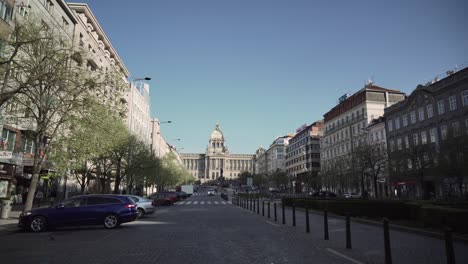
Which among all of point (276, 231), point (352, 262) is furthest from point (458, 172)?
point (352, 262)

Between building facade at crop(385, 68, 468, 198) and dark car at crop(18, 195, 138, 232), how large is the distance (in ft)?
86.7

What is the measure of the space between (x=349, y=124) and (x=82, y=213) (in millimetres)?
61140

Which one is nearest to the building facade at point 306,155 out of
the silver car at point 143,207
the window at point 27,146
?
the window at point 27,146

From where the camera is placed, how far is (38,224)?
14.2 m

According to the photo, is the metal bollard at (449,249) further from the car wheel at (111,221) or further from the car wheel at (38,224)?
the car wheel at (38,224)

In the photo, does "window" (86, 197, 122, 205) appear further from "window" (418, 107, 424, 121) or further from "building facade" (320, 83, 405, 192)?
"window" (418, 107, 424, 121)

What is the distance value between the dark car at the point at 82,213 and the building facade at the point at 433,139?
26.4m

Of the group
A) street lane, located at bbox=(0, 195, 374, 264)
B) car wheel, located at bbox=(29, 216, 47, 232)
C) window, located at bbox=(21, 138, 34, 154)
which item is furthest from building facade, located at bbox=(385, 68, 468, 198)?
window, located at bbox=(21, 138, 34, 154)

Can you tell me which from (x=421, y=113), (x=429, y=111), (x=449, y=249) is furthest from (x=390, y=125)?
(x=449, y=249)

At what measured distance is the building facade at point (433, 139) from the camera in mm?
30125

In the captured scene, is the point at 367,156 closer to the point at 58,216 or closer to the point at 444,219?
the point at 444,219

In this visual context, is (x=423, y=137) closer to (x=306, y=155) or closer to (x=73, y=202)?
(x=73, y=202)

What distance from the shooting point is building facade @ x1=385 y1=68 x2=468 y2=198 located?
98.8 ft

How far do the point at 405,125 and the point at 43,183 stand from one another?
158 ft
